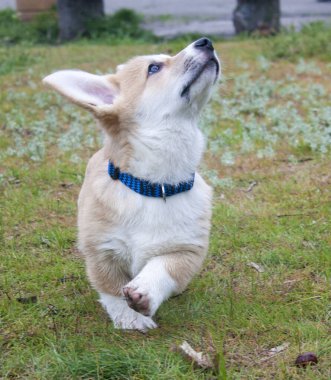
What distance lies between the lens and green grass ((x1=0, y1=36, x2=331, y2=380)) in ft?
9.11

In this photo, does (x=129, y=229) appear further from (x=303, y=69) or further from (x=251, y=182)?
(x=303, y=69)

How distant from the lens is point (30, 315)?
322cm

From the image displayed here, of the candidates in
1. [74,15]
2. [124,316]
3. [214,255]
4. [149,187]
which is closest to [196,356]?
[124,316]

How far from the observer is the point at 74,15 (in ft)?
40.8

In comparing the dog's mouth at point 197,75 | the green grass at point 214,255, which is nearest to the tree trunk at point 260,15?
the green grass at point 214,255

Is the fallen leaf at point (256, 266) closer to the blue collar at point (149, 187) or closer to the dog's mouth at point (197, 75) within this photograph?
the blue collar at point (149, 187)

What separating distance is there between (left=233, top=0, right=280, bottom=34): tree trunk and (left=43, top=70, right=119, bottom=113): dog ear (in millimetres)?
7819

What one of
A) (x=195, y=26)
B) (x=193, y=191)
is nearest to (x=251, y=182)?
(x=193, y=191)

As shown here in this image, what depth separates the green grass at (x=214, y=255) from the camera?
9.11ft

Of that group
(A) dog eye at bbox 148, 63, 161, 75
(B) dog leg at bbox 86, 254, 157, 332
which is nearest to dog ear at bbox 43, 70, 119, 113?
(A) dog eye at bbox 148, 63, 161, 75

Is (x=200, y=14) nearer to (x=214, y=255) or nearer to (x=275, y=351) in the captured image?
(x=214, y=255)

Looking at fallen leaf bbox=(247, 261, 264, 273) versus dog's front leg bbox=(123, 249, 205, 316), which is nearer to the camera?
dog's front leg bbox=(123, 249, 205, 316)

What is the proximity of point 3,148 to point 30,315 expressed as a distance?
2.98 m

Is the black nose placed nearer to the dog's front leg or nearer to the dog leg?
the dog's front leg
